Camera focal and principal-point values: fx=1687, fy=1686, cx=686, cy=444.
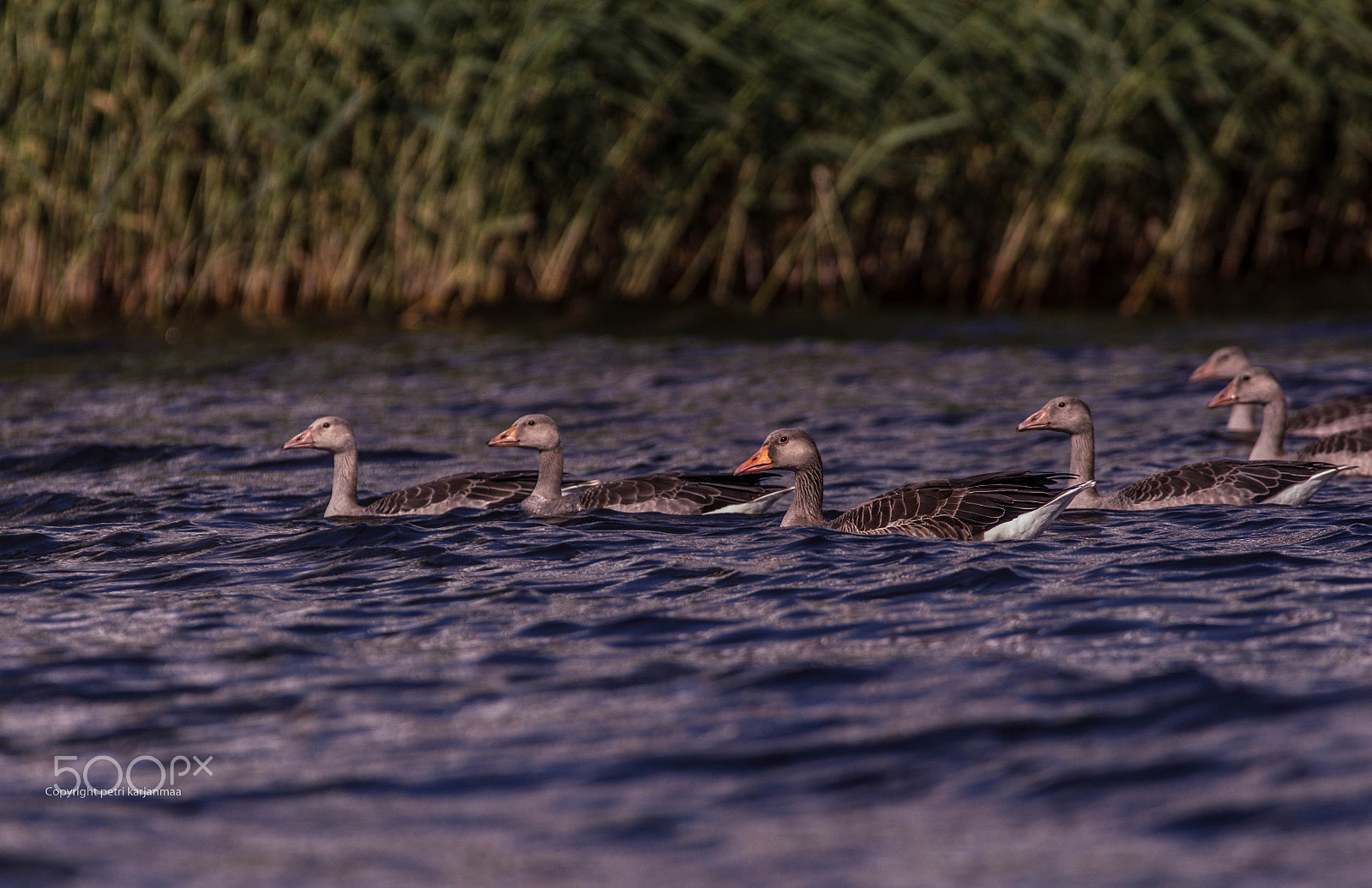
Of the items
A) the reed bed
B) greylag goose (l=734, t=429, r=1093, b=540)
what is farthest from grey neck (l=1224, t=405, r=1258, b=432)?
greylag goose (l=734, t=429, r=1093, b=540)

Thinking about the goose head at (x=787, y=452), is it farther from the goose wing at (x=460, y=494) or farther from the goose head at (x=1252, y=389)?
the goose head at (x=1252, y=389)

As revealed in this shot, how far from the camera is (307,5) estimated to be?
1684 centimetres

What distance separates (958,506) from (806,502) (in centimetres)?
117

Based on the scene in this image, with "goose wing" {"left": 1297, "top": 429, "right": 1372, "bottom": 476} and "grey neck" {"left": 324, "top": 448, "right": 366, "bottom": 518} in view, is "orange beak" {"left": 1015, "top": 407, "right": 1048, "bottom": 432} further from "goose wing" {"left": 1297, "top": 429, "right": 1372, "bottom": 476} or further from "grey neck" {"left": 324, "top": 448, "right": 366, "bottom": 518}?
"grey neck" {"left": 324, "top": 448, "right": 366, "bottom": 518}

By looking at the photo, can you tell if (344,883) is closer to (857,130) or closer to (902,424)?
(902,424)

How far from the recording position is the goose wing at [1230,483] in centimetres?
984

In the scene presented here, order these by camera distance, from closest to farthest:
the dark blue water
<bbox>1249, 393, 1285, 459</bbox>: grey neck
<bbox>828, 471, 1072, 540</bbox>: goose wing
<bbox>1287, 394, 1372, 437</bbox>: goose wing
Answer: the dark blue water → <bbox>828, 471, 1072, 540</bbox>: goose wing → <bbox>1249, 393, 1285, 459</bbox>: grey neck → <bbox>1287, 394, 1372, 437</bbox>: goose wing

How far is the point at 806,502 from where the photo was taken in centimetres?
1012

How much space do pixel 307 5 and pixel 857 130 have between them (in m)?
6.08

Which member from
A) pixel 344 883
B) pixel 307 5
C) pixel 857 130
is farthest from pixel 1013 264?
pixel 344 883

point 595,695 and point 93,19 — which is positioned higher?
point 93,19

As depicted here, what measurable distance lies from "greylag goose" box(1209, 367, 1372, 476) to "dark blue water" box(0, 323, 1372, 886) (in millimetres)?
226

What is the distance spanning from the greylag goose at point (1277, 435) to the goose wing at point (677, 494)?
3.77 metres

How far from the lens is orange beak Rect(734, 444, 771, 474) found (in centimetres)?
1002
